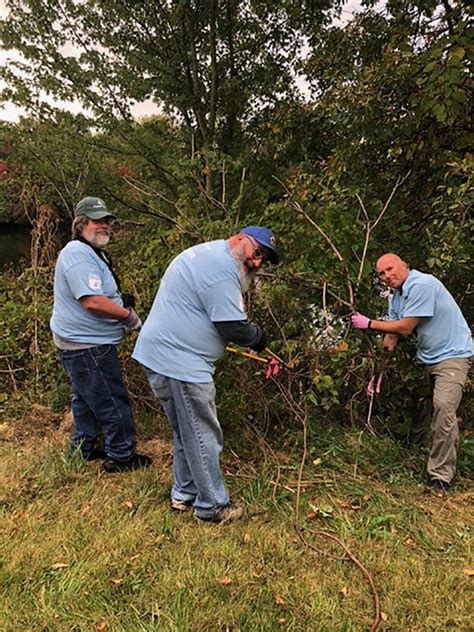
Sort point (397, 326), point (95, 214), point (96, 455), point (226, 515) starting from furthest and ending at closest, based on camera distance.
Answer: point (96, 455) < point (397, 326) < point (95, 214) < point (226, 515)

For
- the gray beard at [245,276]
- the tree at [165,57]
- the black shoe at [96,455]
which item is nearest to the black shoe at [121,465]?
the black shoe at [96,455]

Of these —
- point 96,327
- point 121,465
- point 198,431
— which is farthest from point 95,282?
point 121,465

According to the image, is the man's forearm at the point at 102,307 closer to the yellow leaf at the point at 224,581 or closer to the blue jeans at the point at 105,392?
the blue jeans at the point at 105,392

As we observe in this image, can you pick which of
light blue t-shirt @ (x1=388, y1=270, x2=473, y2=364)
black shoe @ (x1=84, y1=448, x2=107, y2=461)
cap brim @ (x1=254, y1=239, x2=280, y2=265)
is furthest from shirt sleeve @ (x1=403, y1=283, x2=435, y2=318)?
black shoe @ (x1=84, y1=448, x2=107, y2=461)

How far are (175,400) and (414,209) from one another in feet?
14.6

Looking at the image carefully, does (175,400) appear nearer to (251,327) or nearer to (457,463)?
(251,327)

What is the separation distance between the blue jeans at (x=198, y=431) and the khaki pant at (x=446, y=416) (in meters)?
1.63

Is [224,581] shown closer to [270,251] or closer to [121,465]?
[121,465]

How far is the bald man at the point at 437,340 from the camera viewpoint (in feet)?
Answer: 11.6

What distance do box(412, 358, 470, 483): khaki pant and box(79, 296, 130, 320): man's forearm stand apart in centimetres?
237

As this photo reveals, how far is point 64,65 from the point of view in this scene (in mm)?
10367

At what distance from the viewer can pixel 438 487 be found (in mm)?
3486

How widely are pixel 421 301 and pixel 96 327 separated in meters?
2.32

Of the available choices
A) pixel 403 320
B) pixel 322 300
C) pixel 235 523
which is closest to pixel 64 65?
pixel 322 300
